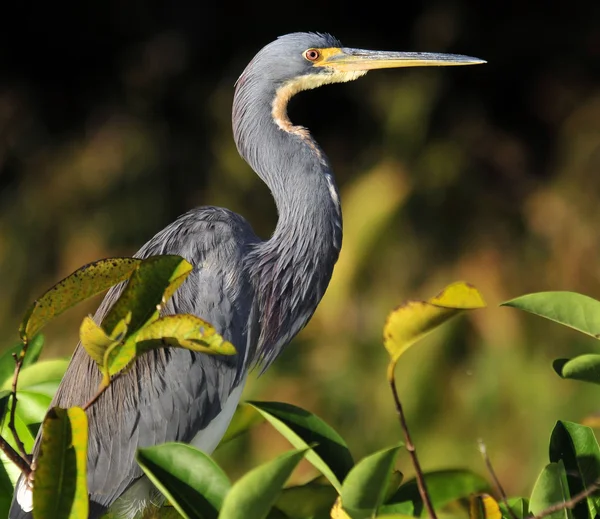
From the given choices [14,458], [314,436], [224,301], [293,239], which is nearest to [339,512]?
[314,436]

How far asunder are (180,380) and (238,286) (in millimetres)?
179

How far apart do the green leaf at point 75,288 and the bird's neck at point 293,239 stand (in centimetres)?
79

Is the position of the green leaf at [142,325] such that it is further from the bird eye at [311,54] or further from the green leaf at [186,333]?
the bird eye at [311,54]

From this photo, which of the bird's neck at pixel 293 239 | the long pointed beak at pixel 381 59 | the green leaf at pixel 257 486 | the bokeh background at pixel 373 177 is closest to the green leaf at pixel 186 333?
the green leaf at pixel 257 486

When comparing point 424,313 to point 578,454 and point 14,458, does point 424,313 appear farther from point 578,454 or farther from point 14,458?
point 14,458

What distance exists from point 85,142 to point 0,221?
0.52 meters

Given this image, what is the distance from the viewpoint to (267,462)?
0.69 meters

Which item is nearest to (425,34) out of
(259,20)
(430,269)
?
(259,20)

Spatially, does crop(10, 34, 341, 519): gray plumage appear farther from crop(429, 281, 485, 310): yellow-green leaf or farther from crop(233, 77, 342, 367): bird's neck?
crop(429, 281, 485, 310): yellow-green leaf

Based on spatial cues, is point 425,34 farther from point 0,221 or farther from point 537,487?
point 537,487

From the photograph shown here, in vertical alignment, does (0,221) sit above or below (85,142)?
below

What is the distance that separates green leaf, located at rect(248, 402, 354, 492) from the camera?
0.84m

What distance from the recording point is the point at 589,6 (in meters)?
4.20

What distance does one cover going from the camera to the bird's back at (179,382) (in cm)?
154
